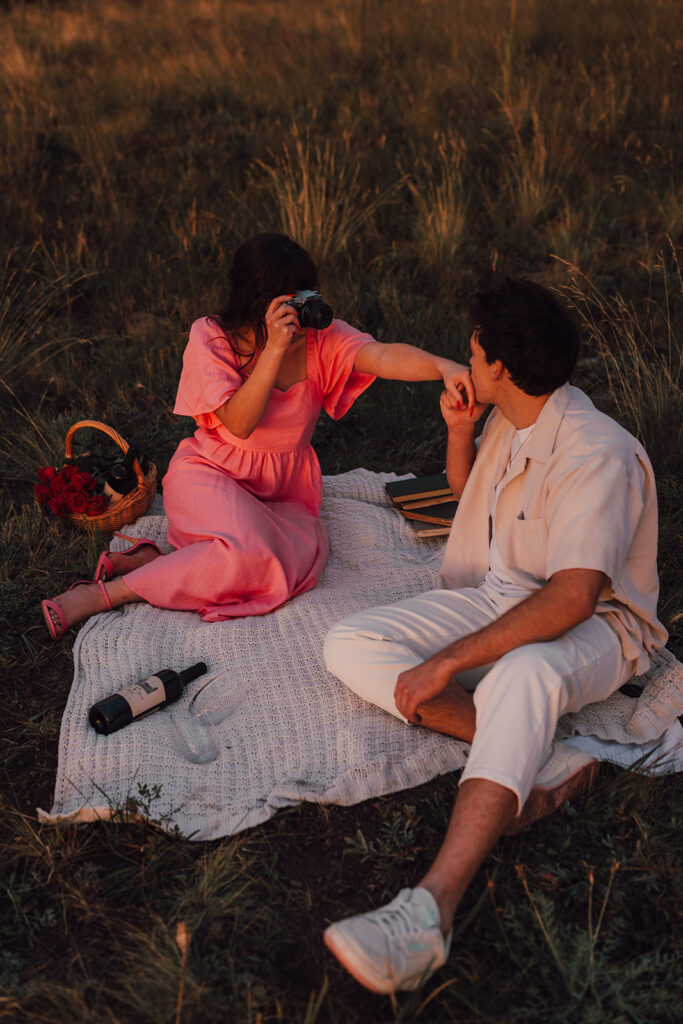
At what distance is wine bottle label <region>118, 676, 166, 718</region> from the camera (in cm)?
290

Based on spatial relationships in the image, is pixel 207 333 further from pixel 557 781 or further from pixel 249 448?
pixel 557 781

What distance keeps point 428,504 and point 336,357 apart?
0.86 metres

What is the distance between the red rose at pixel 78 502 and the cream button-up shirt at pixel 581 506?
5.82ft

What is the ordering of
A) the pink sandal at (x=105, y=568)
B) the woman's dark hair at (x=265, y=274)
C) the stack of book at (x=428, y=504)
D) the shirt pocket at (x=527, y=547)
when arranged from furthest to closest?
the stack of book at (x=428, y=504) < the pink sandal at (x=105, y=568) < the woman's dark hair at (x=265, y=274) < the shirt pocket at (x=527, y=547)

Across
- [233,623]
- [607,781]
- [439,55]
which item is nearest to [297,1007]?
[607,781]

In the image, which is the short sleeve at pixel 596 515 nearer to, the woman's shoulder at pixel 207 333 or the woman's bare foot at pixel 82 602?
the woman's shoulder at pixel 207 333

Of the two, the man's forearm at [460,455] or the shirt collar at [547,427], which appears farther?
the man's forearm at [460,455]

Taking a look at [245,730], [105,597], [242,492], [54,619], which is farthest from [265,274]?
[245,730]

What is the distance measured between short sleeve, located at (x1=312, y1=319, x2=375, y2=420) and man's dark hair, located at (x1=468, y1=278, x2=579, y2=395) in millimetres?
1119

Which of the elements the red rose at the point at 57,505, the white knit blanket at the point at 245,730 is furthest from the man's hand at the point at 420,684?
the red rose at the point at 57,505

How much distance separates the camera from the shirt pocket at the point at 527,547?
8.87 feet

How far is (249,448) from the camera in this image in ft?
12.2

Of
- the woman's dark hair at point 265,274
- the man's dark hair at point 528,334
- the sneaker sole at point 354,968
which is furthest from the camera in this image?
the woman's dark hair at point 265,274

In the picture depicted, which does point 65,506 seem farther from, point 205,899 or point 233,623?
point 205,899
